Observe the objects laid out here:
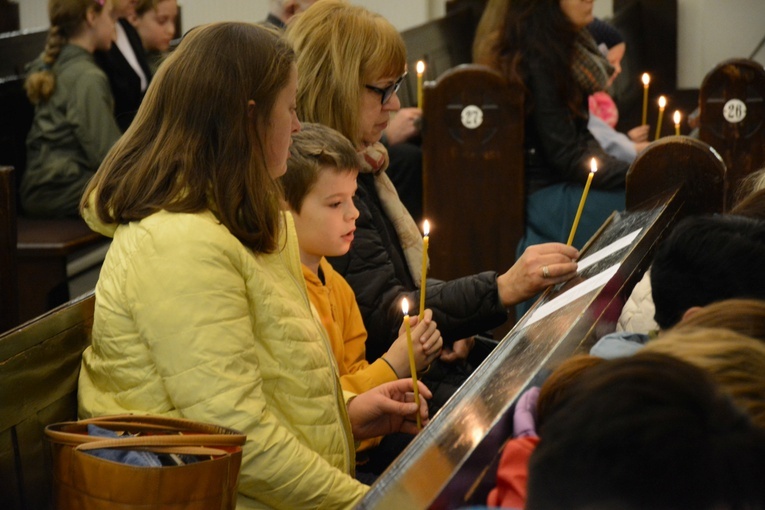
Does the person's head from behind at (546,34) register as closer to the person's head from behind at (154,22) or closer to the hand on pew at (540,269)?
the hand on pew at (540,269)

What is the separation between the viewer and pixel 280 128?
206cm

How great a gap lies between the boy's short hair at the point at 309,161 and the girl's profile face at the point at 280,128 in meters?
0.38

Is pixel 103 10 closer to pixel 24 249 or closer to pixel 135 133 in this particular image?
pixel 24 249

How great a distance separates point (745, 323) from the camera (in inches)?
59.5

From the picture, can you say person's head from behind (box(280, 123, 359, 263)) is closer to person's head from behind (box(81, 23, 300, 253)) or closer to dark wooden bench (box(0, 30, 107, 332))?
person's head from behind (box(81, 23, 300, 253))

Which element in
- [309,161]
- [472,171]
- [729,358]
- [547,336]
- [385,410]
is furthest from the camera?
[472,171]

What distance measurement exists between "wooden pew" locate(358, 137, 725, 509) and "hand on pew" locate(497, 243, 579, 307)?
0.03 metres

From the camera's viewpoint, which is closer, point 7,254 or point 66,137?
point 7,254

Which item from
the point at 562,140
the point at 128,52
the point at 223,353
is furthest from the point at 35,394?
the point at 128,52

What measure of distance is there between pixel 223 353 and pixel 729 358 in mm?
864

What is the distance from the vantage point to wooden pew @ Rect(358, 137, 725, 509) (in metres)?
1.45

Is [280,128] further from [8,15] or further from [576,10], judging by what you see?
[8,15]

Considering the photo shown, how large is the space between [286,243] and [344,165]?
0.43 m

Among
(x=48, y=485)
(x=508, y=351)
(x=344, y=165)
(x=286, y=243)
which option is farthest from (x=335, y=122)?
(x=48, y=485)
